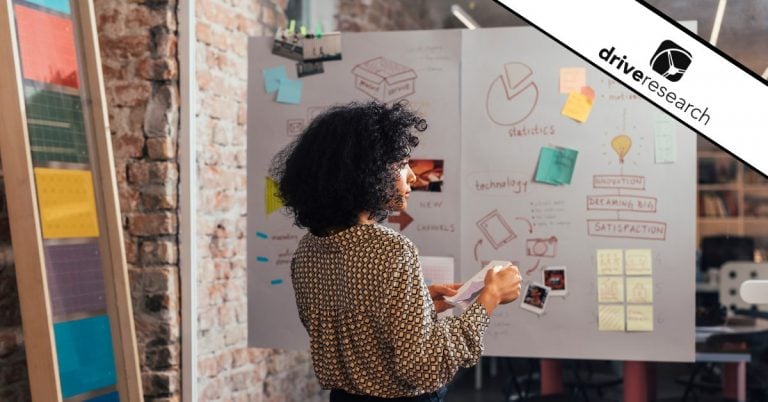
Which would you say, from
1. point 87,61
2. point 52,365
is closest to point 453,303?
point 52,365

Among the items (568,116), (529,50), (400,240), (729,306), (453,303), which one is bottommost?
(729,306)

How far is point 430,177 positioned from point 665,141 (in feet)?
2.45

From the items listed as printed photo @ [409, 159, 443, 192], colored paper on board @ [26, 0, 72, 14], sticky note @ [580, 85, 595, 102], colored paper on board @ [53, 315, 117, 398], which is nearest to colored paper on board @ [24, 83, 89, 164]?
colored paper on board @ [26, 0, 72, 14]

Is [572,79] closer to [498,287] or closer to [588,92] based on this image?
[588,92]

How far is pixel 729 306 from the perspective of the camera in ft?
9.73

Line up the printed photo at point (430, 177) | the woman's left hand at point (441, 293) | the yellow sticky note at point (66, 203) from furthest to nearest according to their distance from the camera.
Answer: the printed photo at point (430, 177)
the yellow sticky note at point (66, 203)
the woman's left hand at point (441, 293)

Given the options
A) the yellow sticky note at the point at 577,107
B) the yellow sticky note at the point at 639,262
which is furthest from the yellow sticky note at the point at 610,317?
the yellow sticky note at the point at 577,107

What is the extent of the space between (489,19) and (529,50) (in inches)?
7.0

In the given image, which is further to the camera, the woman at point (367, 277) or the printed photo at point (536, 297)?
the printed photo at point (536, 297)

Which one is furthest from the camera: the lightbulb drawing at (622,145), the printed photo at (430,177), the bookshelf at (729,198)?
the printed photo at (430,177)

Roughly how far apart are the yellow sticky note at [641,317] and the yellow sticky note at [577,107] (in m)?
0.61

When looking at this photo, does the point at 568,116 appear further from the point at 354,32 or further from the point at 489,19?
the point at 354,32

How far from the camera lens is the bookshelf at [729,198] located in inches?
115

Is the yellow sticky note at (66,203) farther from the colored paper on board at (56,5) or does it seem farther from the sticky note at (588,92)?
the sticky note at (588,92)
